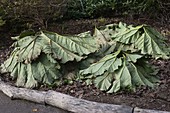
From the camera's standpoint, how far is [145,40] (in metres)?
5.75

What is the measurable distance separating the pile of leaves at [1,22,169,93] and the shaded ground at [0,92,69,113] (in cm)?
34

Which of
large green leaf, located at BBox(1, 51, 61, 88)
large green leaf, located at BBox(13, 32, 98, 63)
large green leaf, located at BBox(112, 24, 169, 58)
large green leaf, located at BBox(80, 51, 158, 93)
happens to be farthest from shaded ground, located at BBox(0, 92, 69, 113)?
large green leaf, located at BBox(112, 24, 169, 58)

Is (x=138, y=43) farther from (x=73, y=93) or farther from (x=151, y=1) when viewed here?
(x=151, y=1)

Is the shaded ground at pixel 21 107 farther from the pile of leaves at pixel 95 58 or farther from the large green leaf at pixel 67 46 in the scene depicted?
the large green leaf at pixel 67 46

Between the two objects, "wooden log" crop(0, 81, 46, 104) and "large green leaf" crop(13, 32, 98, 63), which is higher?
"large green leaf" crop(13, 32, 98, 63)

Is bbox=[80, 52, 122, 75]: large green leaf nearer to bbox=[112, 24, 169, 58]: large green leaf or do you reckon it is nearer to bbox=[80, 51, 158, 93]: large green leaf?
bbox=[80, 51, 158, 93]: large green leaf

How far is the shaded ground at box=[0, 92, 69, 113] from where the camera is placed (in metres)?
4.92

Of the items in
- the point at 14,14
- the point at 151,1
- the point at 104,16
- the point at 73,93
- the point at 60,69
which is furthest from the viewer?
the point at 104,16

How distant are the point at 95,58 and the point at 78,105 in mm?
1231

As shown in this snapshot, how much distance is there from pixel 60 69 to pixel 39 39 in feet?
1.95

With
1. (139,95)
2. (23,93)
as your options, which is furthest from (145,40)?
(23,93)

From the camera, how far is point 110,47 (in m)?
5.84

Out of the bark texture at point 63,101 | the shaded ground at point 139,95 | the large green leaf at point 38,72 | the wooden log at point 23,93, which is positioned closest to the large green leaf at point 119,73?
the shaded ground at point 139,95

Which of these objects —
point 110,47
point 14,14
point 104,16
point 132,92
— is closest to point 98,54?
point 110,47
